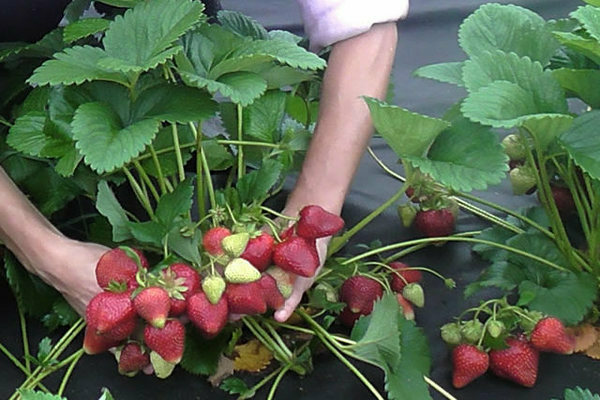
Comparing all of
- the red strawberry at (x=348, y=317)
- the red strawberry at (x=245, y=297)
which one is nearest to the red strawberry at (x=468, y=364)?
the red strawberry at (x=348, y=317)

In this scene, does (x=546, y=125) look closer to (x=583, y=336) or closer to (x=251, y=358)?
(x=583, y=336)

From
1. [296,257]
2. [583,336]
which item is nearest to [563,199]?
[583,336]

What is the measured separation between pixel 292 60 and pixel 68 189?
0.32m

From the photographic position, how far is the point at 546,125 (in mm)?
737

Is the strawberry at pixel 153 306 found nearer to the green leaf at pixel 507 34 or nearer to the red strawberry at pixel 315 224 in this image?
the red strawberry at pixel 315 224

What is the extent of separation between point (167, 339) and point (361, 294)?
224 mm

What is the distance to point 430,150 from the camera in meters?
0.75

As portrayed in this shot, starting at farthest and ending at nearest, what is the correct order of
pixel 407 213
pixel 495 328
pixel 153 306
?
pixel 407 213, pixel 495 328, pixel 153 306

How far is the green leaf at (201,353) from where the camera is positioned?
79 cm

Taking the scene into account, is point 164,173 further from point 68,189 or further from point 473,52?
point 473,52

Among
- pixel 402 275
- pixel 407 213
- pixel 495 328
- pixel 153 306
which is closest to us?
pixel 153 306

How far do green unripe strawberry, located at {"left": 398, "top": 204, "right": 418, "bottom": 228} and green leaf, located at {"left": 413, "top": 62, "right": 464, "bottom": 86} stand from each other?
211 mm

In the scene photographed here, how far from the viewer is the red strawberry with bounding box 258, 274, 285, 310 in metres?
0.73

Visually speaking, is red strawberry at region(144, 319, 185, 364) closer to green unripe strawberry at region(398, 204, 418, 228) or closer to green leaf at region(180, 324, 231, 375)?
green leaf at region(180, 324, 231, 375)
